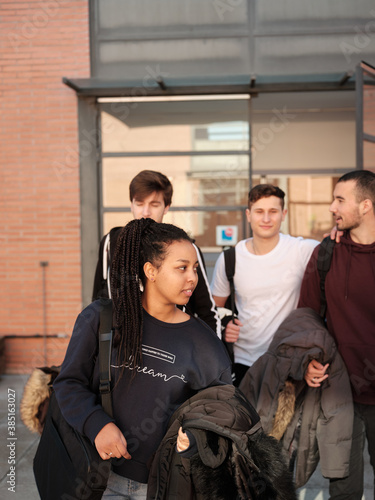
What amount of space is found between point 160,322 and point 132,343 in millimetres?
151

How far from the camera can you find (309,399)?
9.45 ft

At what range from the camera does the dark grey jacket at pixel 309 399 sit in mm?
2750

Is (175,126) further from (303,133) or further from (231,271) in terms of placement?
(231,271)

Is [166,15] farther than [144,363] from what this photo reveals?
Yes

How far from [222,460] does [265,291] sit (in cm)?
172

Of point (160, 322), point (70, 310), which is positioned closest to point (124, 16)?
point (70, 310)

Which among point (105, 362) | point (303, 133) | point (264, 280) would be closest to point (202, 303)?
point (264, 280)

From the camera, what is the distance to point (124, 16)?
22.8 ft

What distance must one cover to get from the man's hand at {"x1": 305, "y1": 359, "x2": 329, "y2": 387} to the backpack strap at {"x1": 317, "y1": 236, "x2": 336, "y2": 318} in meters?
0.32

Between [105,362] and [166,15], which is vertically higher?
[166,15]

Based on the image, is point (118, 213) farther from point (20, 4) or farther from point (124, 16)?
point (20, 4)

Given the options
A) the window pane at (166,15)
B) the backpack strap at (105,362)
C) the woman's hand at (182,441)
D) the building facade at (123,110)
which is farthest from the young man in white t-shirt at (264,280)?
the window pane at (166,15)

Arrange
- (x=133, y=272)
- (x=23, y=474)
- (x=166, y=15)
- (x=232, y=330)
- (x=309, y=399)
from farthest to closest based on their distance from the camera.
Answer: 1. (x=166, y=15)
2. (x=23, y=474)
3. (x=232, y=330)
4. (x=309, y=399)
5. (x=133, y=272)

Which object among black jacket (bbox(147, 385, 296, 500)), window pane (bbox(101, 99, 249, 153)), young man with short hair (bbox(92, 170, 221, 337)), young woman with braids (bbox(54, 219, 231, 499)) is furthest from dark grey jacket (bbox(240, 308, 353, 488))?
window pane (bbox(101, 99, 249, 153))
